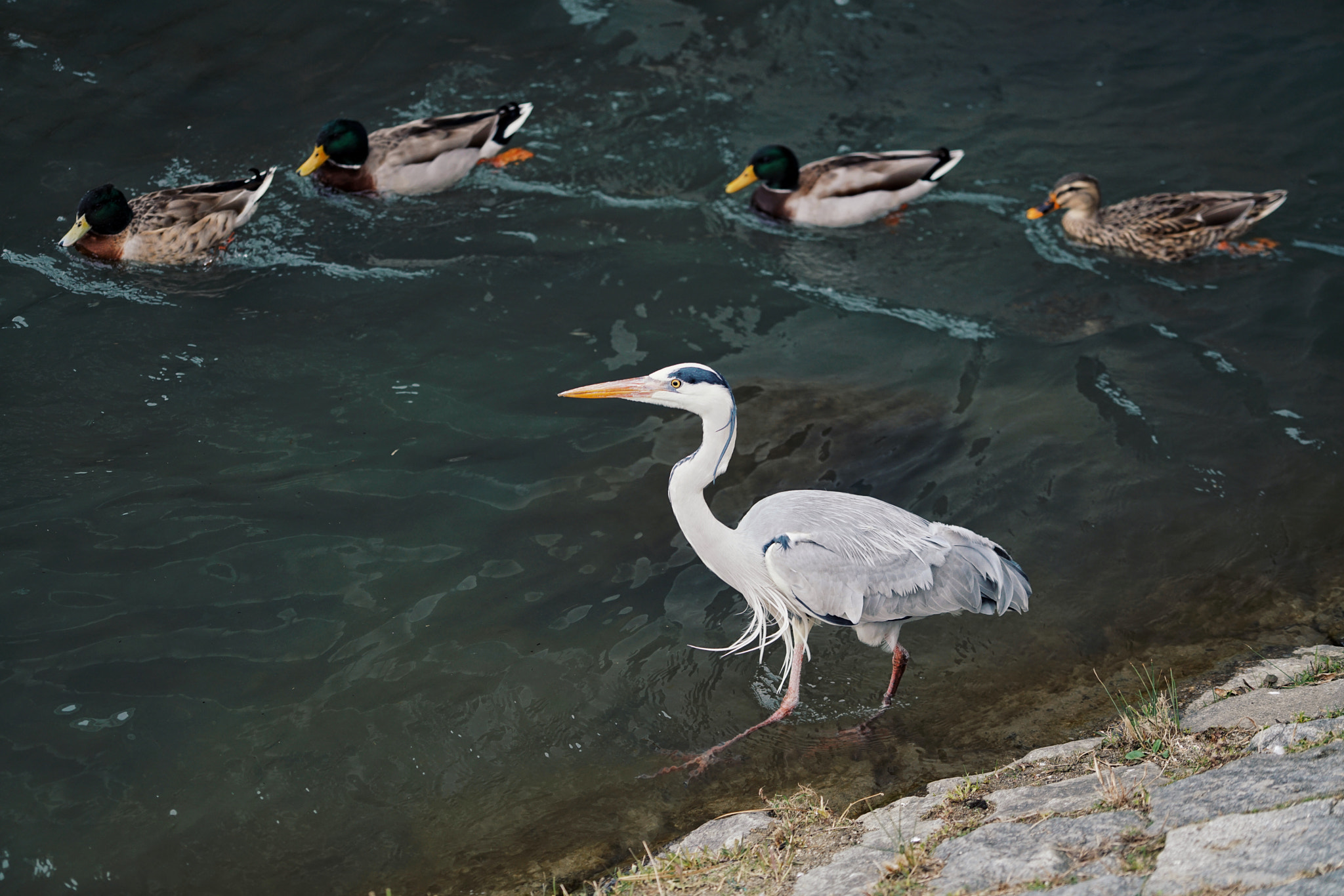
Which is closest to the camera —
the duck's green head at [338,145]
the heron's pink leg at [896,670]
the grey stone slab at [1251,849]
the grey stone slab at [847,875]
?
the grey stone slab at [1251,849]

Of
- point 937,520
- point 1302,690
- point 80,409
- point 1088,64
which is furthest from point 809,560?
point 1088,64

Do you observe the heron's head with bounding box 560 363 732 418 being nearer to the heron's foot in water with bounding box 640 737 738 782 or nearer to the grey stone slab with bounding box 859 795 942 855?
the heron's foot in water with bounding box 640 737 738 782

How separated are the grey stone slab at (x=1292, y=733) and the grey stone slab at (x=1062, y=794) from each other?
360 millimetres

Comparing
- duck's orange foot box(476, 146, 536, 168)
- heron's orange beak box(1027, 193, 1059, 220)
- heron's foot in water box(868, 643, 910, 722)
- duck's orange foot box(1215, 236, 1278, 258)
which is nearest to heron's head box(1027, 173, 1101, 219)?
heron's orange beak box(1027, 193, 1059, 220)

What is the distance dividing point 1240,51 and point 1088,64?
1586 millimetres

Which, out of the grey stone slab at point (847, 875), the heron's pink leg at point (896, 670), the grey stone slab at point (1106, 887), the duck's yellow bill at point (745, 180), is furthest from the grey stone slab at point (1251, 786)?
the duck's yellow bill at point (745, 180)

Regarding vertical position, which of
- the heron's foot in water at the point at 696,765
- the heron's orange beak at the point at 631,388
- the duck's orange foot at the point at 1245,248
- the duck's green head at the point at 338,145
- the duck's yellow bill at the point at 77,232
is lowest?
the heron's foot in water at the point at 696,765

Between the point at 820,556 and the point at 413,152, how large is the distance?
564 cm

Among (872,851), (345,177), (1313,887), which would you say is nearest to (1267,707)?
(1313,887)

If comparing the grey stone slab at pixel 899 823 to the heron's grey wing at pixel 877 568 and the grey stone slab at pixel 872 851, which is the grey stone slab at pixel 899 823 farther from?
the heron's grey wing at pixel 877 568

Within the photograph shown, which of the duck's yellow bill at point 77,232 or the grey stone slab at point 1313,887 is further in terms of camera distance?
the duck's yellow bill at point 77,232

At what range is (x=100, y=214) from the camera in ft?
24.4

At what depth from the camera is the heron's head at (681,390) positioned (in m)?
4.46

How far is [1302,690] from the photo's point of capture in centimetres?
415
